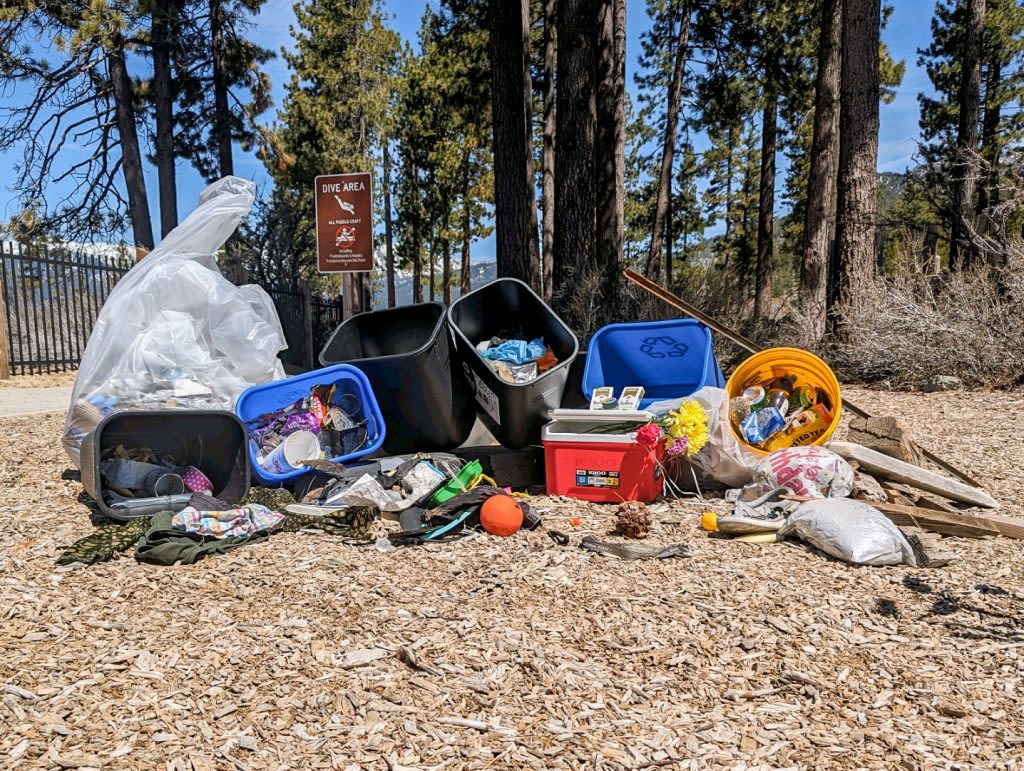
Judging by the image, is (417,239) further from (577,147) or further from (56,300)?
(577,147)

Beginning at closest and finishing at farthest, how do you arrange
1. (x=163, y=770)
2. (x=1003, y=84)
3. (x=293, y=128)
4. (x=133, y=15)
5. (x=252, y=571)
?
(x=163, y=770), (x=252, y=571), (x=133, y=15), (x=1003, y=84), (x=293, y=128)

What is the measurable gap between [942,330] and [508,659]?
275 inches

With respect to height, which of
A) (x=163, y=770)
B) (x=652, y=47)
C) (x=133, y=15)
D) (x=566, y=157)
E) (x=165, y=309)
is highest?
(x=652, y=47)

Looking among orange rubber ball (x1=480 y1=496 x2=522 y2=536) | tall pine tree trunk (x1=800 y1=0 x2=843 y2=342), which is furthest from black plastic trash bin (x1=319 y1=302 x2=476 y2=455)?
tall pine tree trunk (x1=800 y1=0 x2=843 y2=342)

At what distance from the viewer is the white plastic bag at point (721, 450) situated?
3715 mm

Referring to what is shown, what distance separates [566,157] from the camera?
28.5 ft

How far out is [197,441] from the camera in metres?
3.69

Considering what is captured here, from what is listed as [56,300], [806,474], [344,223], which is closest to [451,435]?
[806,474]

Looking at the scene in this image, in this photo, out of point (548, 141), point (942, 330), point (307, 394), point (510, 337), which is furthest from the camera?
point (548, 141)

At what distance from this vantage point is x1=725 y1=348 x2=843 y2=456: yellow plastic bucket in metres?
3.89

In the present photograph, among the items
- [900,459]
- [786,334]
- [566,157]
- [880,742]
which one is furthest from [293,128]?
[880,742]

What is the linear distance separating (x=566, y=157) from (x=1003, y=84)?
20.2 meters

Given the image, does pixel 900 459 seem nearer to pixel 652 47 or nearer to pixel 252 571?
pixel 252 571

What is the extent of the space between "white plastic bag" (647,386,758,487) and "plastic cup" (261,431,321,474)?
1.93 m
